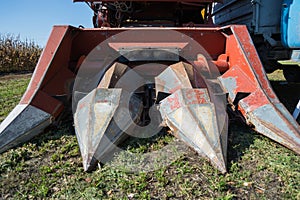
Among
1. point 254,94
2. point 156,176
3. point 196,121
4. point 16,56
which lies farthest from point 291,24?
point 16,56

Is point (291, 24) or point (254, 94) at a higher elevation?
point (291, 24)

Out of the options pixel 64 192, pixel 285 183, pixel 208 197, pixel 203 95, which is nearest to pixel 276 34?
pixel 203 95

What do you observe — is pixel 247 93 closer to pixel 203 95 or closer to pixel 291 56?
pixel 203 95

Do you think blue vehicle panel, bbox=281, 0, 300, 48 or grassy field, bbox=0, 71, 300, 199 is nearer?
grassy field, bbox=0, 71, 300, 199

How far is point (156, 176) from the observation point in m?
1.89

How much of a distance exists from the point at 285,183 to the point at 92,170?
1.28m

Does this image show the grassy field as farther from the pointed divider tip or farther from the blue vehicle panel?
the blue vehicle panel

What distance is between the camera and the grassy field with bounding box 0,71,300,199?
1.72 meters

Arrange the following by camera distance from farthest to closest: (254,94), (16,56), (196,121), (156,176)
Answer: (16,56)
(254,94)
(196,121)
(156,176)

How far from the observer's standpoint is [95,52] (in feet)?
10.4

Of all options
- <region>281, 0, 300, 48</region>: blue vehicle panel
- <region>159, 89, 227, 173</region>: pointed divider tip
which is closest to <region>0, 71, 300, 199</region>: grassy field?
<region>159, 89, 227, 173</region>: pointed divider tip

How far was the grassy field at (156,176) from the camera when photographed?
5.65ft

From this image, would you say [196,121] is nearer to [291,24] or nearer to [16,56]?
[291,24]

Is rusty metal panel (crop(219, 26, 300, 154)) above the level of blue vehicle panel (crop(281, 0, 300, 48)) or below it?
below
